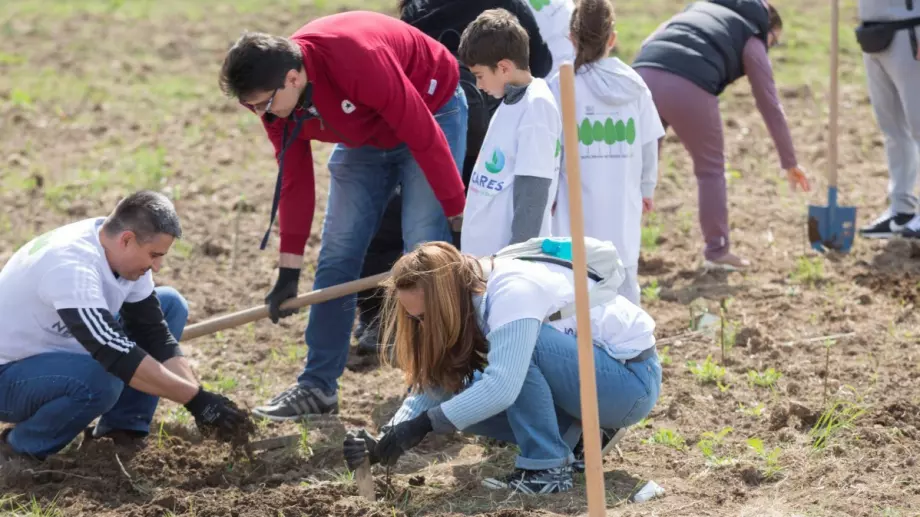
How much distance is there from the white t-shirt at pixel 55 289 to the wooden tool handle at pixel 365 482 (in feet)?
3.58

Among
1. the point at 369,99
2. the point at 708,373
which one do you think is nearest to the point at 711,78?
the point at 708,373

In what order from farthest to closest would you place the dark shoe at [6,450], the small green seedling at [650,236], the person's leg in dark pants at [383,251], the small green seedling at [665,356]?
the small green seedling at [650,236] < the person's leg in dark pants at [383,251] < the small green seedling at [665,356] < the dark shoe at [6,450]

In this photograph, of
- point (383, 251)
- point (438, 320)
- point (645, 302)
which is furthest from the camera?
point (645, 302)

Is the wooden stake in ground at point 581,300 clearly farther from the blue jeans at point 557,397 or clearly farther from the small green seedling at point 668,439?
the small green seedling at point 668,439

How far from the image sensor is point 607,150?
519cm

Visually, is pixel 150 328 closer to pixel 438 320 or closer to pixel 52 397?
pixel 52 397

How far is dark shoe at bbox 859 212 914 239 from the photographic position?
7.20 m

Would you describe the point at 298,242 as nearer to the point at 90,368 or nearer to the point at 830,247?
the point at 90,368

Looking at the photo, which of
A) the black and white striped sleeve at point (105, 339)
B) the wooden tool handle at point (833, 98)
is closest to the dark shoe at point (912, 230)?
the wooden tool handle at point (833, 98)

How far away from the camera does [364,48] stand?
4.68 meters

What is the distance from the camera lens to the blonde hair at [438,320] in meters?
4.02

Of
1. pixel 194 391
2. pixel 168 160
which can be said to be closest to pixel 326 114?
pixel 194 391

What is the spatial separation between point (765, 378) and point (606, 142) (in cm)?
119

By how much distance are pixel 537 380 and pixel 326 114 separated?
1412 mm
